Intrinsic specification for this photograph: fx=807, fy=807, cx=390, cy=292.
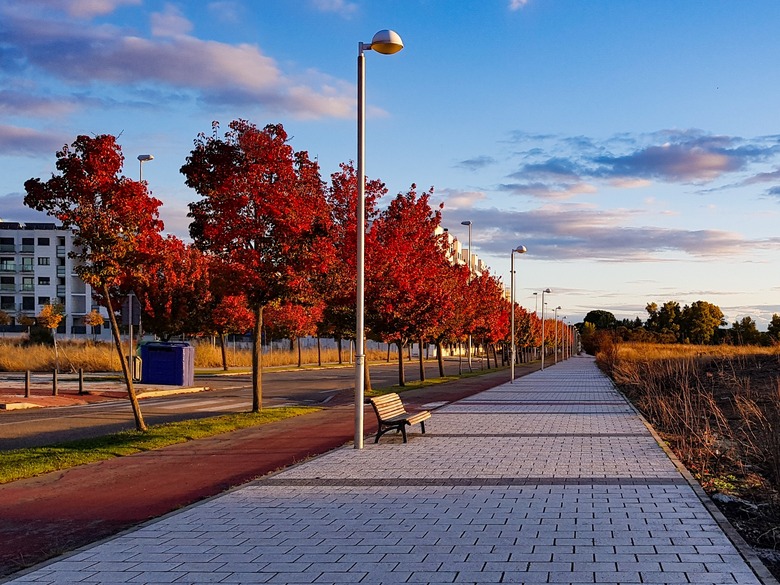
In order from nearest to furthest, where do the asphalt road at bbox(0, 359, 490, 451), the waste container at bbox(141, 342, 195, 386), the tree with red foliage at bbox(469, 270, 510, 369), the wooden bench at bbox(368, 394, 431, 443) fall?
the wooden bench at bbox(368, 394, 431, 443) → the asphalt road at bbox(0, 359, 490, 451) → the waste container at bbox(141, 342, 195, 386) → the tree with red foliage at bbox(469, 270, 510, 369)

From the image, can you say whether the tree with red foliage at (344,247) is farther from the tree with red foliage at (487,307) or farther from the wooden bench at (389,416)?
the tree with red foliage at (487,307)

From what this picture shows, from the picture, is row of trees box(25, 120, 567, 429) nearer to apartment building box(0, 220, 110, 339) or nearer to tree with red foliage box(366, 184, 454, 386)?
tree with red foliage box(366, 184, 454, 386)


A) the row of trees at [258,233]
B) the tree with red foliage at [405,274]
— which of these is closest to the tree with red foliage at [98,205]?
the row of trees at [258,233]

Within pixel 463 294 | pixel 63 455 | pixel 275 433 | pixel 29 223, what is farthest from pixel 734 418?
pixel 29 223

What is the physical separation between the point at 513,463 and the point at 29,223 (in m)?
99.4

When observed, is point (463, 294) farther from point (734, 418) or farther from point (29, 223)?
point (29, 223)

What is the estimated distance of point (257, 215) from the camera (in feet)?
58.2

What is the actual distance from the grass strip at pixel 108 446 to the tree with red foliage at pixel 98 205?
155cm

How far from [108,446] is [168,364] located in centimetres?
1818

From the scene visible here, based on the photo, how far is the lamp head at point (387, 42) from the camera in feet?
39.4

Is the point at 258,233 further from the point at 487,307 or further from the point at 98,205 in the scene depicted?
the point at 487,307

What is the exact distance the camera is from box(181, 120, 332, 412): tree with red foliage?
686 inches

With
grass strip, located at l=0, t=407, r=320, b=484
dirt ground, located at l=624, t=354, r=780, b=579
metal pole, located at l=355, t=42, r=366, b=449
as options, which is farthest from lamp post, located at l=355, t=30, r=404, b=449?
dirt ground, located at l=624, t=354, r=780, b=579

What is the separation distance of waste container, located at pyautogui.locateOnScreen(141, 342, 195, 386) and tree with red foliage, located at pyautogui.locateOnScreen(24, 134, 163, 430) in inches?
668
